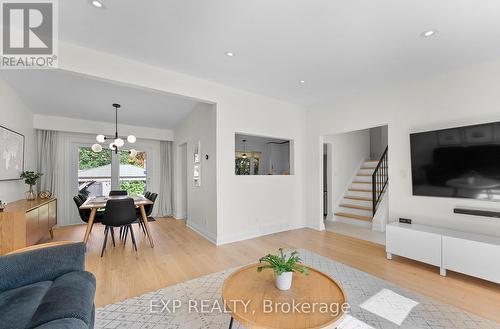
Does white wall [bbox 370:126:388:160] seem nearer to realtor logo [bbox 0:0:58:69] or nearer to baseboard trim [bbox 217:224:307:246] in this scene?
baseboard trim [bbox 217:224:307:246]

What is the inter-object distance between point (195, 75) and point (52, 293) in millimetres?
3039

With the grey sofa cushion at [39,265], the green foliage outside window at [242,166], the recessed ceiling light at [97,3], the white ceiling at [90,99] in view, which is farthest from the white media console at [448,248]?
the green foliage outside window at [242,166]

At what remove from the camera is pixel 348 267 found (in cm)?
290

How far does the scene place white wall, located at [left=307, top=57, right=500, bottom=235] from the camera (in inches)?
111

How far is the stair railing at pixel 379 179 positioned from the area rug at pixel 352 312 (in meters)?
3.06

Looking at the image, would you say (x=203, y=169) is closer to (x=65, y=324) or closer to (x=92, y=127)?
(x=92, y=127)

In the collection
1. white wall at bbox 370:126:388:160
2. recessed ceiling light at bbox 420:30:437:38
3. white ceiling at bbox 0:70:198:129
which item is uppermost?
recessed ceiling light at bbox 420:30:437:38

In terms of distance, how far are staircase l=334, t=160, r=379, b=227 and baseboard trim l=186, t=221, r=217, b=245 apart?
3.38m

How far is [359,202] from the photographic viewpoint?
5629 mm

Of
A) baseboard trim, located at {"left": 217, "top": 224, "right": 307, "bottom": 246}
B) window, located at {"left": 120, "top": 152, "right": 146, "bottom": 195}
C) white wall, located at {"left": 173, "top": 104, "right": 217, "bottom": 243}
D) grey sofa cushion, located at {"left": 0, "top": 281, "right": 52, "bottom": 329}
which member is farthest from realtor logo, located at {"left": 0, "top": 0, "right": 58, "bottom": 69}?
window, located at {"left": 120, "top": 152, "right": 146, "bottom": 195}

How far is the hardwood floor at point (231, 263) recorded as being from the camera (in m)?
2.30

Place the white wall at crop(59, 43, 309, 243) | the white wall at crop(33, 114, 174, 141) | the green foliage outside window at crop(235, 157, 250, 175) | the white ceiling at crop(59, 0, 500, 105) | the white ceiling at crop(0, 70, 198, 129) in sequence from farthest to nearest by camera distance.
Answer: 1. the green foliage outside window at crop(235, 157, 250, 175)
2. the white wall at crop(33, 114, 174, 141)
3. the white ceiling at crop(0, 70, 198, 129)
4. the white wall at crop(59, 43, 309, 243)
5. the white ceiling at crop(59, 0, 500, 105)

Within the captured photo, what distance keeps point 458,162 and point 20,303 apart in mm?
4476

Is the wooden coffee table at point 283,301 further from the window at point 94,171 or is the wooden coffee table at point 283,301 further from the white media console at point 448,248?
the window at point 94,171
